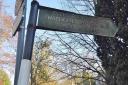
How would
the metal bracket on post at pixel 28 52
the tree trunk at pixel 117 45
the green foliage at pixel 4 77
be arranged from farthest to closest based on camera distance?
the green foliage at pixel 4 77
the tree trunk at pixel 117 45
the metal bracket on post at pixel 28 52

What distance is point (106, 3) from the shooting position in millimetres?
7234

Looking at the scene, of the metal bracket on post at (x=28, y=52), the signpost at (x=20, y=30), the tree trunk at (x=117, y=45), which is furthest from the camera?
the tree trunk at (x=117, y=45)

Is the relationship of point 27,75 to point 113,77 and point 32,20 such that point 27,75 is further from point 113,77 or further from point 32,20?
point 113,77

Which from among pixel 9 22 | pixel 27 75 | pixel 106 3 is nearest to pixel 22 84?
pixel 27 75

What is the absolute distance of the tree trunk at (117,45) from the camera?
6.27m

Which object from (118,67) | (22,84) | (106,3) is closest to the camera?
(22,84)

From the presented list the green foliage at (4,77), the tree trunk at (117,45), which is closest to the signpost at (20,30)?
the tree trunk at (117,45)

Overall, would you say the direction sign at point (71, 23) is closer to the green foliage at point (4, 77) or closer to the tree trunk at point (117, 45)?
the tree trunk at point (117, 45)

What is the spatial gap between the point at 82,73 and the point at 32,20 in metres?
9.74

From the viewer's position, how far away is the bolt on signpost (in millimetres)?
3338

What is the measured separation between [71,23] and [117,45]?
315 cm

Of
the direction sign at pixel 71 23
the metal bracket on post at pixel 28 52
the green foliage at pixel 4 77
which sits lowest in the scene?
the green foliage at pixel 4 77

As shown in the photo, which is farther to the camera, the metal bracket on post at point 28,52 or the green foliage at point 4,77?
the green foliage at point 4,77

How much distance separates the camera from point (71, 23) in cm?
370
